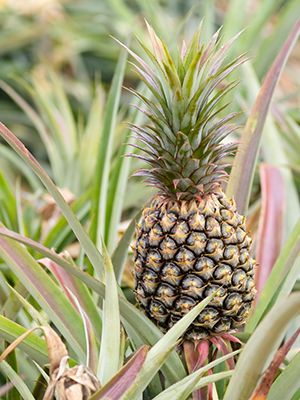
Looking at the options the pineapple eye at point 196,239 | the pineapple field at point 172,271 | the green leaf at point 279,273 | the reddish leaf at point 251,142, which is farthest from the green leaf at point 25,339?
the reddish leaf at point 251,142

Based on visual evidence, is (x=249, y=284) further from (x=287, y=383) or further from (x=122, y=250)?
(x=122, y=250)

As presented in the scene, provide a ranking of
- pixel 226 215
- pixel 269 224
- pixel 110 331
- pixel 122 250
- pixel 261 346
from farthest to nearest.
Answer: pixel 269 224 → pixel 122 250 → pixel 226 215 → pixel 110 331 → pixel 261 346

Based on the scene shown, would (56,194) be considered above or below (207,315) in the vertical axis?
above

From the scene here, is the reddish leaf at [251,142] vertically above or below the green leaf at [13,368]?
above

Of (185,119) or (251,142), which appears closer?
(185,119)

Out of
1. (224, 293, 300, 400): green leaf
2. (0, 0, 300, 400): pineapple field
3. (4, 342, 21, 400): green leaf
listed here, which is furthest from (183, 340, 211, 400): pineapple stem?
(4, 342, 21, 400): green leaf

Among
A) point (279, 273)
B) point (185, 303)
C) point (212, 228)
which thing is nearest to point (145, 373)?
point (185, 303)

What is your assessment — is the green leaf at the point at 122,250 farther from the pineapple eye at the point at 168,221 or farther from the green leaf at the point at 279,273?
the green leaf at the point at 279,273
